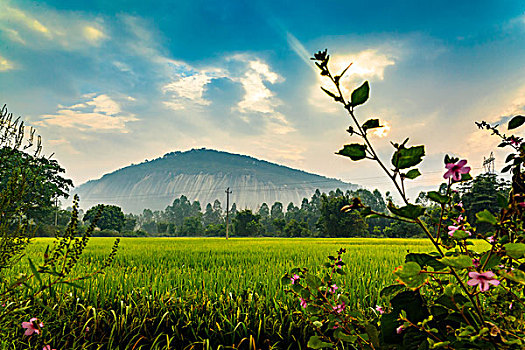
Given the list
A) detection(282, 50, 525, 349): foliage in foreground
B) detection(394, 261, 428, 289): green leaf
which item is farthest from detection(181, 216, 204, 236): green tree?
detection(394, 261, 428, 289): green leaf

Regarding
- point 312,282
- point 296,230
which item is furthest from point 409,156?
point 296,230

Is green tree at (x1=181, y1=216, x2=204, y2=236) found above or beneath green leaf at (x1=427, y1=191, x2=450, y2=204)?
beneath

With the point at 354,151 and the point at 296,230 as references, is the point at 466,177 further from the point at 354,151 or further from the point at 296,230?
the point at 296,230

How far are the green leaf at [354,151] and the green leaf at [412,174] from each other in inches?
5.1

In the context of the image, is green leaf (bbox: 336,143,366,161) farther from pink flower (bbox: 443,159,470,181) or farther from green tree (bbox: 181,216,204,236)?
green tree (bbox: 181,216,204,236)

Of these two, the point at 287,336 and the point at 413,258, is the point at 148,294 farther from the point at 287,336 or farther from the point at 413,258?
the point at 413,258

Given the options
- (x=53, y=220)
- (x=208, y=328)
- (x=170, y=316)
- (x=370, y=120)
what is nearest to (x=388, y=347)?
(x=370, y=120)

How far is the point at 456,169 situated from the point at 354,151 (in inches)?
10.5

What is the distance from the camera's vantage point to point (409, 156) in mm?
801

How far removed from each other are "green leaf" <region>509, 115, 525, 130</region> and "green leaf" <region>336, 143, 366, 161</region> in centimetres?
63

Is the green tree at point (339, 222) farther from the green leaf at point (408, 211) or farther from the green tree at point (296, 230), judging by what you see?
the green leaf at point (408, 211)

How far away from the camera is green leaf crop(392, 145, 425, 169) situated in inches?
31.3

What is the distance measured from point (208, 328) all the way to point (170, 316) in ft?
1.10

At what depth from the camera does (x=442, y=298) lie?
0.92m
